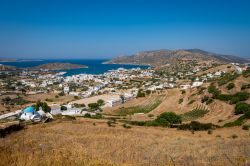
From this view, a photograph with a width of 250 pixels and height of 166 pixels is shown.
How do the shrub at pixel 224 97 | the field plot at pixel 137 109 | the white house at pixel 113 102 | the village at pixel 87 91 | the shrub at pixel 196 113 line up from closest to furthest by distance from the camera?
1. the shrub at pixel 196 113
2. the shrub at pixel 224 97
3. the village at pixel 87 91
4. the field plot at pixel 137 109
5. the white house at pixel 113 102

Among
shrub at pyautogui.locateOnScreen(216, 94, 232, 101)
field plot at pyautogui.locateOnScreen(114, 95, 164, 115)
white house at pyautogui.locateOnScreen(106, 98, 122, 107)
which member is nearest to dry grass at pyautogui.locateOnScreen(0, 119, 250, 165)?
shrub at pyautogui.locateOnScreen(216, 94, 232, 101)

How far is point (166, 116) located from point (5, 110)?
1732 inches

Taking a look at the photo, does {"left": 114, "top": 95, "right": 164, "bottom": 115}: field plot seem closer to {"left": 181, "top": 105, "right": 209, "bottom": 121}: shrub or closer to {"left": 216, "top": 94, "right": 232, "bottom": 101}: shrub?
{"left": 181, "top": 105, "right": 209, "bottom": 121}: shrub

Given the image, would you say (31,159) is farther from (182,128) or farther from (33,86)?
(33,86)

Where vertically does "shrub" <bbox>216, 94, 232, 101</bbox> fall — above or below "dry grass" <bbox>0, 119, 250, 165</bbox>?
below

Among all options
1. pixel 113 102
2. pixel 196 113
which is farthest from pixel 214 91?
pixel 113 102

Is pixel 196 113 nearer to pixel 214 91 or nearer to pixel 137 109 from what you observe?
pixel 214 91

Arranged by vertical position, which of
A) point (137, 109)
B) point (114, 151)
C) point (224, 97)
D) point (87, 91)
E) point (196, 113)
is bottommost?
point (87, 91)

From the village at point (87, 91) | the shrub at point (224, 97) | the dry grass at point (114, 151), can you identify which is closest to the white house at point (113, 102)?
the village at point (87, 91)

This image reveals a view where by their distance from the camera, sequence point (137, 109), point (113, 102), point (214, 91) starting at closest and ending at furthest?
1. point (214, 91)
2. point (137, 109)
3. point (113, 102)

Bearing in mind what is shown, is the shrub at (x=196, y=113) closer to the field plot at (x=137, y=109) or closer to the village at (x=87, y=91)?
the field plot at (x=137, y=109)

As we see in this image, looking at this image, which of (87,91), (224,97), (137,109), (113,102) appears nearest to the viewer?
(224,97)

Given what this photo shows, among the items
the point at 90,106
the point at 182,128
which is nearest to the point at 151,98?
the point at 90,106

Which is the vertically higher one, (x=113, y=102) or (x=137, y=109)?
(x=113, y=102)
